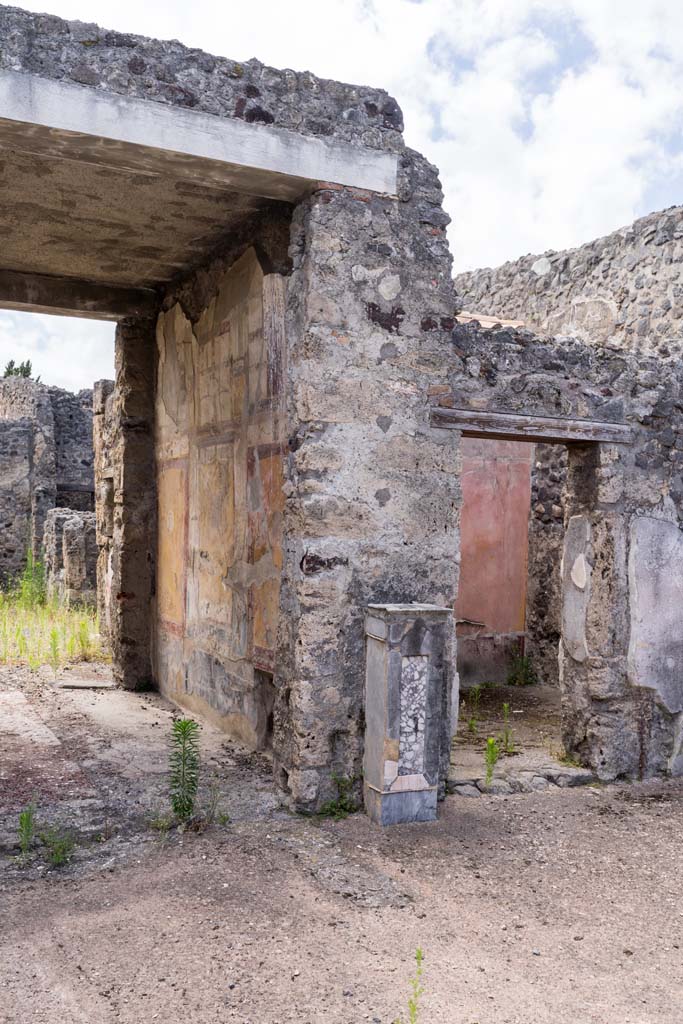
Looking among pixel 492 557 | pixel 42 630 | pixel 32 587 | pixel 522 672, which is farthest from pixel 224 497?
pixel 32 587

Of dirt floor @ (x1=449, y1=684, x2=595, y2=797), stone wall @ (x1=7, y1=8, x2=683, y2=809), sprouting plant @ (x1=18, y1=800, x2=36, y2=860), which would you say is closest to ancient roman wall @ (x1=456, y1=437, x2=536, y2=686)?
dirt floor @ (x1=449, y1=684, x2=595, y2=797)

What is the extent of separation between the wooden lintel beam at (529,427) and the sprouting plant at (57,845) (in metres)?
2.58

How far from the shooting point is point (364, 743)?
4.52 meters

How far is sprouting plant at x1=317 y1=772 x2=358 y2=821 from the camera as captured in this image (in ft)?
14.6

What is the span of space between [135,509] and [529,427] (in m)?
3.53

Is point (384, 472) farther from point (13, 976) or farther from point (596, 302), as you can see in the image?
point (596, 302)

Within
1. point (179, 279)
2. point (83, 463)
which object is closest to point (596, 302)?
point (179, 279)

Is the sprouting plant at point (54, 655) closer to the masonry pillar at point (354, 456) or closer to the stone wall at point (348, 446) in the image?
the stone wall at point (348, 446)

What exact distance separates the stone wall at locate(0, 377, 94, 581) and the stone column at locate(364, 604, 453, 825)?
1067 cm

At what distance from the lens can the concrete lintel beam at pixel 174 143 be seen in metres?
3.81

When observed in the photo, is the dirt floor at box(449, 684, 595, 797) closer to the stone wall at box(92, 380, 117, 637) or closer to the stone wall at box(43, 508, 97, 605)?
the stone wall at box(92, 380, 117, 637)

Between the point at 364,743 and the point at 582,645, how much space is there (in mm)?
1536

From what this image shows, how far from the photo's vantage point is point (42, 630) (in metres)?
9.20

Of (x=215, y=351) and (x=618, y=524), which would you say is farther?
(x=215, y=351)
